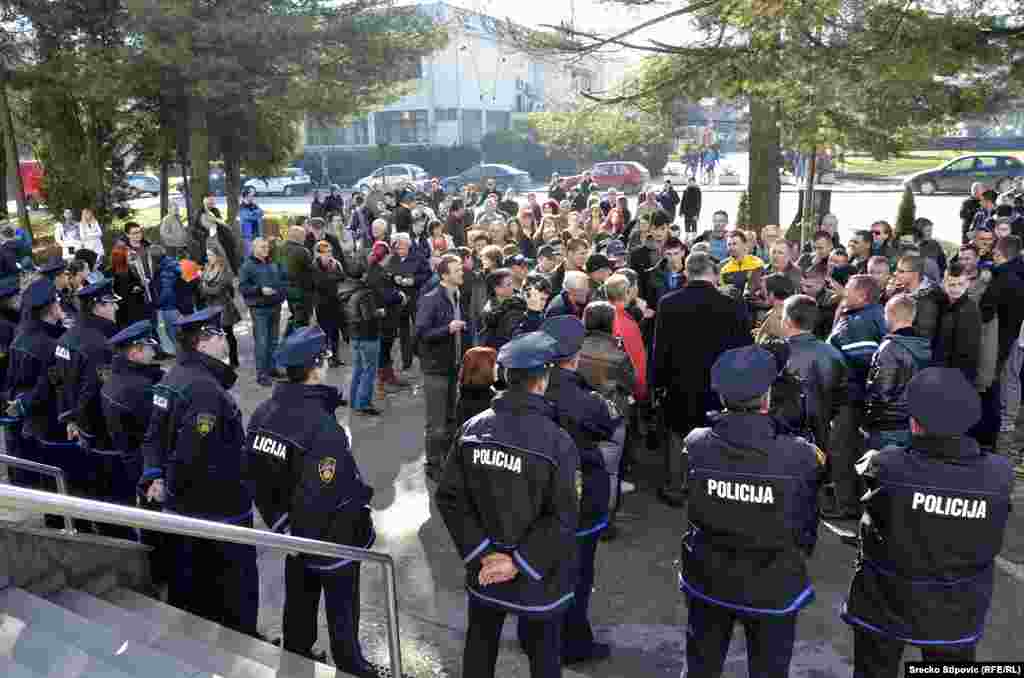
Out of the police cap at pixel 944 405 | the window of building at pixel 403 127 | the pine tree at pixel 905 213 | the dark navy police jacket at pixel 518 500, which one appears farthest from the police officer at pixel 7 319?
the window of building at pixel 403 127

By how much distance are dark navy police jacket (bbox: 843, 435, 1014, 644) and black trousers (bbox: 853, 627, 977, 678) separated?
0.04 meters

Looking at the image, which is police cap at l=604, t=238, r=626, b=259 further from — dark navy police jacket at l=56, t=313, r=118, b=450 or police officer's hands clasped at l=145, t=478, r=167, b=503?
police officer's hands clasped at l=145, t=478, r=167, b=503

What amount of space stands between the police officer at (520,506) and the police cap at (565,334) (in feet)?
2.53

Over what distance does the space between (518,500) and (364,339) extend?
569 cm

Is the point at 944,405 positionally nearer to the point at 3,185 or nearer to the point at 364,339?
the point at 364,339

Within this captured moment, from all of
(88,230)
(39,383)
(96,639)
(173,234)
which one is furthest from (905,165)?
(96,639)

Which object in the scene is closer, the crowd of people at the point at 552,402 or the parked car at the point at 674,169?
the crowd of people at the point at 552,402

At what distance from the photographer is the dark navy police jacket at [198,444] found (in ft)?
15.7

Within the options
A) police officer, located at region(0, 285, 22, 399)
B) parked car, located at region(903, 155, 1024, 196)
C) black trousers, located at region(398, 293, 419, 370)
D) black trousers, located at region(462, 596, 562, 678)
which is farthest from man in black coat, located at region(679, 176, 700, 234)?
black trousers, located at region(462, 596, 562, 678)

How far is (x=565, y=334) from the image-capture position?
4750 mm

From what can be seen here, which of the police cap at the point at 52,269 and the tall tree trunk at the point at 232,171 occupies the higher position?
the tall tree trunk at the point at 232,171

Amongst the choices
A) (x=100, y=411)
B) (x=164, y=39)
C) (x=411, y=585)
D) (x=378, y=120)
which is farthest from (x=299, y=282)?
(x=378, y=120)

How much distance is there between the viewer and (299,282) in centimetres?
1050

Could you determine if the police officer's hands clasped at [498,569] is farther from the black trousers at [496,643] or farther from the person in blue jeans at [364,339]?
the person in blue jeans at [364,339]
